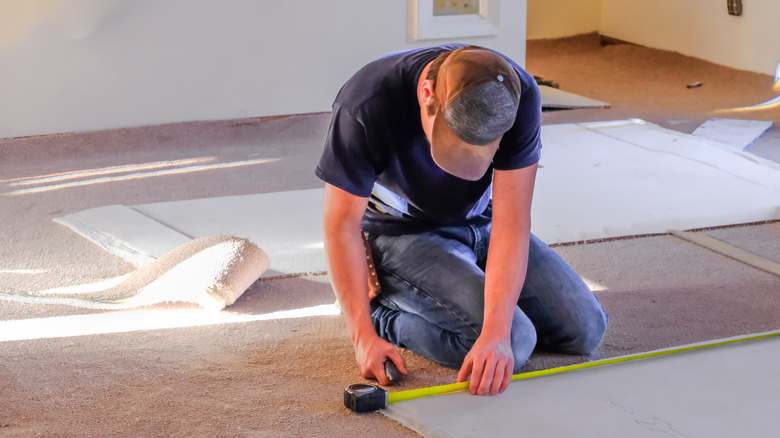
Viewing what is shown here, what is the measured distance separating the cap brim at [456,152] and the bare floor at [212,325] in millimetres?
541

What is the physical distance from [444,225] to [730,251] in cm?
123

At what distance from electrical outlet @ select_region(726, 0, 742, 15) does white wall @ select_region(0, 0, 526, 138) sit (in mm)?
2411

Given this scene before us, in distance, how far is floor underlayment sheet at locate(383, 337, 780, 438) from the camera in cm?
167

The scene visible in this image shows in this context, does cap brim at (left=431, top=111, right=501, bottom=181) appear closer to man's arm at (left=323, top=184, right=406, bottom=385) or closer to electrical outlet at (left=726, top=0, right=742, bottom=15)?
man's arm at (left=323, top=184, right=406, bottom=385)

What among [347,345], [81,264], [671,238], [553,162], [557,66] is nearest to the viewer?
[347,345]

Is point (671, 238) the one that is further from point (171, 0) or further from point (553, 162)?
point (171, 0)

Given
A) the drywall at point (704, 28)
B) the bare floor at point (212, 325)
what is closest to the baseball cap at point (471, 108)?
the bare floor at point (212, 325)

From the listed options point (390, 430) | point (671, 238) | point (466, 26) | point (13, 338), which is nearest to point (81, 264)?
point (13, 338)

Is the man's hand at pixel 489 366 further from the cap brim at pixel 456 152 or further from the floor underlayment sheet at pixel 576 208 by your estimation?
the floor underlayment sheet at pixel 576 208

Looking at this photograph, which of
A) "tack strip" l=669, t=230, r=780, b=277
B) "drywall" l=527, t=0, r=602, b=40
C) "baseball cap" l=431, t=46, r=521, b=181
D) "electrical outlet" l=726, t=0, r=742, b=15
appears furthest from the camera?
"drywall" l=527, t=0, r=602, b=40

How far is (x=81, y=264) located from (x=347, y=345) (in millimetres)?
1040

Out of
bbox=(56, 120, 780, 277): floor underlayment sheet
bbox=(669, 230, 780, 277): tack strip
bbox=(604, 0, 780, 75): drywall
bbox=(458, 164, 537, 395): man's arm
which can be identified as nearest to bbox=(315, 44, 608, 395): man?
bbox=(458, 164, 537, 395): man's arm

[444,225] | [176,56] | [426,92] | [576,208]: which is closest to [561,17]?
[176,56]

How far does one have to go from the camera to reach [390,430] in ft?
5.62
